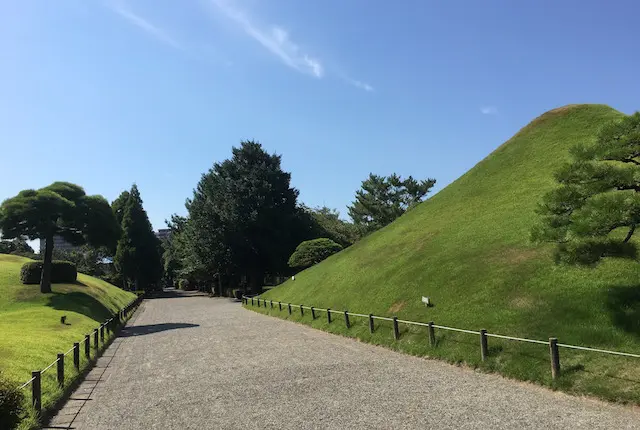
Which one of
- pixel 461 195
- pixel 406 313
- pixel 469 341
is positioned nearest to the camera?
pixel 469 341

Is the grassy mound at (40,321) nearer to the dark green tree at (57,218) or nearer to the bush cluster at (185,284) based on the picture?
→ the dark green tree at (57,218)

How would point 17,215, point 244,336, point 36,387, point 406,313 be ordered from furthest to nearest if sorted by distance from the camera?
point 17,215 → point 244,336 → point 406,313 → point 36,387

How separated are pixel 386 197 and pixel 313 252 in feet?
80.6

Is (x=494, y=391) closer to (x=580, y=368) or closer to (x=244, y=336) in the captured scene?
(x=580, y=368)

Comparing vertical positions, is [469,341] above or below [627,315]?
below

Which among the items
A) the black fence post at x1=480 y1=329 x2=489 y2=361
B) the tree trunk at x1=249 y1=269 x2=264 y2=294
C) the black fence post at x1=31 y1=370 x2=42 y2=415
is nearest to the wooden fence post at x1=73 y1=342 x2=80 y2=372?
the black fence post at x1=31 y1=370 x2=42 y2=415

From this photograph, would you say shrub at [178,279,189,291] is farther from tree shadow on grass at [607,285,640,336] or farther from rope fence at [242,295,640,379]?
tree shadow on grass at [607,285,640,336]

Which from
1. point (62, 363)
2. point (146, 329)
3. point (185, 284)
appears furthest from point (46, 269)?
point (185, 284)

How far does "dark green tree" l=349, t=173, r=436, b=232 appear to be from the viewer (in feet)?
195

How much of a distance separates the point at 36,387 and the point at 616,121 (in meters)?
13.5

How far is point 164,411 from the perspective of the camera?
344 inches

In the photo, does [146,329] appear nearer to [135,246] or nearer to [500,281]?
[500,281]

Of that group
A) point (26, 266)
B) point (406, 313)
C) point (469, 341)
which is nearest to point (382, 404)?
point (469, 341)

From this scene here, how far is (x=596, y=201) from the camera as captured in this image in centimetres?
999
